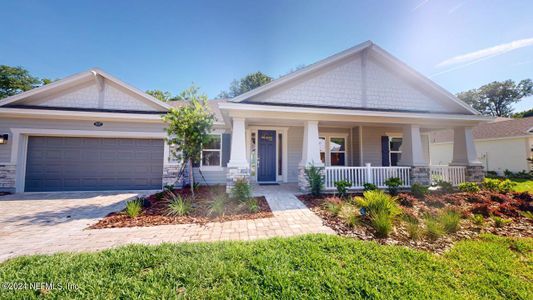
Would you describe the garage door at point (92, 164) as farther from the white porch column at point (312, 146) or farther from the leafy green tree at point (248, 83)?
the leafy green tree at point (248, 83)

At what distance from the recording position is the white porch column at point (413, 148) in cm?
822

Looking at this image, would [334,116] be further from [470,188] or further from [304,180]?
[470,188]

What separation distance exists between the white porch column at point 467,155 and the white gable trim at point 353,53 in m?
1.05

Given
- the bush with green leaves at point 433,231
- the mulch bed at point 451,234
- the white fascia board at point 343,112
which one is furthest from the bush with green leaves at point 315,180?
the bush with green leaves at point 433,231

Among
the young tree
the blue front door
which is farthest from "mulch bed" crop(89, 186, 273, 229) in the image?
the blue front door

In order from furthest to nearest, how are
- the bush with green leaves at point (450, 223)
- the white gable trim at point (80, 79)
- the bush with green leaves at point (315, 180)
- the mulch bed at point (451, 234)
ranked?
the white gable trim at point (80, 79), the bush with green leaves at point (315, 180), the bush with green leaves at point (450, 223), the mulch bed at point (451, 234)

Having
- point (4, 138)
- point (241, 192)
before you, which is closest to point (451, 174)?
point (241, 192)

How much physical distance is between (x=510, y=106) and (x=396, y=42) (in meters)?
45.3

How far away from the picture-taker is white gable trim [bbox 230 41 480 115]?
771 cm

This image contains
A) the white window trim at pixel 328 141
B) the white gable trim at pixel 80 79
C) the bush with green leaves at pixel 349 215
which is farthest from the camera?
the white window trim at pixel 328 141

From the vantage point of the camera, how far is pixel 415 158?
8219mm

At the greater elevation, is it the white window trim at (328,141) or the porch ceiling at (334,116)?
the porch ceiling at (334,116)

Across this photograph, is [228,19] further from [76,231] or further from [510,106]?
[510,106]

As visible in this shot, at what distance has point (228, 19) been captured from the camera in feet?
29.0
